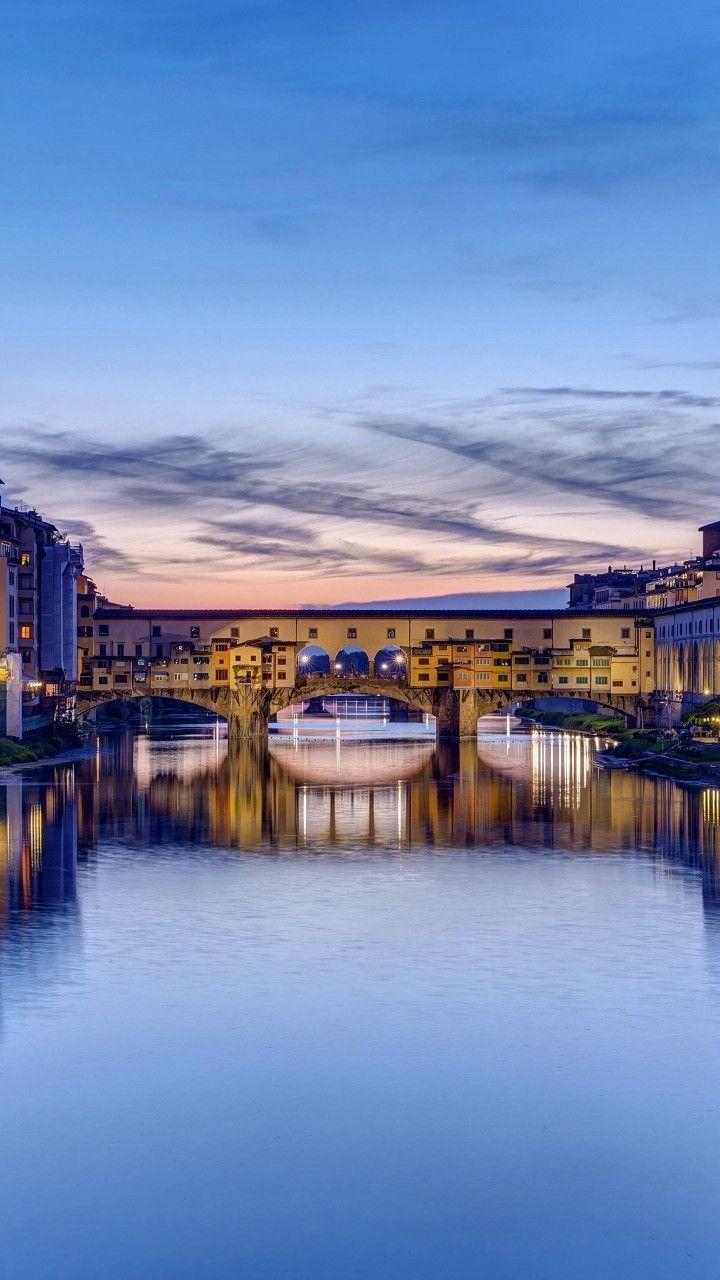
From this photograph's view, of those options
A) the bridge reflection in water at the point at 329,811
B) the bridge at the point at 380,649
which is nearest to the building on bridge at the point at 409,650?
the bridge at the point at 380,649

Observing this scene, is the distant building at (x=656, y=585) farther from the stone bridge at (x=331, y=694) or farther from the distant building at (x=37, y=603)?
the distant building at (x=37, y=603)

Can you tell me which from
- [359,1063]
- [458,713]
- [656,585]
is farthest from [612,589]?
[359,1063]

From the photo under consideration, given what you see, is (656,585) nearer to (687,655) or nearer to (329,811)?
(687,655)

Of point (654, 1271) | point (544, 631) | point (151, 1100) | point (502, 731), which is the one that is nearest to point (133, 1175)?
point (151, 1100)

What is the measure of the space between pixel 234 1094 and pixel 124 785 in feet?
148

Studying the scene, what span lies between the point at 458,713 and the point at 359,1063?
289 ft

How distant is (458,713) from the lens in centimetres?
10719

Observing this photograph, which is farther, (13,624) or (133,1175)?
(13,624)

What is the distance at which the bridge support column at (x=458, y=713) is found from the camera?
10650cm

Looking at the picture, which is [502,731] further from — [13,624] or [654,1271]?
[654,1271]

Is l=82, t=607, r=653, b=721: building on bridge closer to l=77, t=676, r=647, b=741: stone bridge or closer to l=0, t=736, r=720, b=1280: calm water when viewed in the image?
l=77, t=676, r=647, b=741: stone bridge

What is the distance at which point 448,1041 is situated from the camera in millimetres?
20250

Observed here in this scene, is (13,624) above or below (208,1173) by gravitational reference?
above

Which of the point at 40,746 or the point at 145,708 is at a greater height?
the point at 145,708
